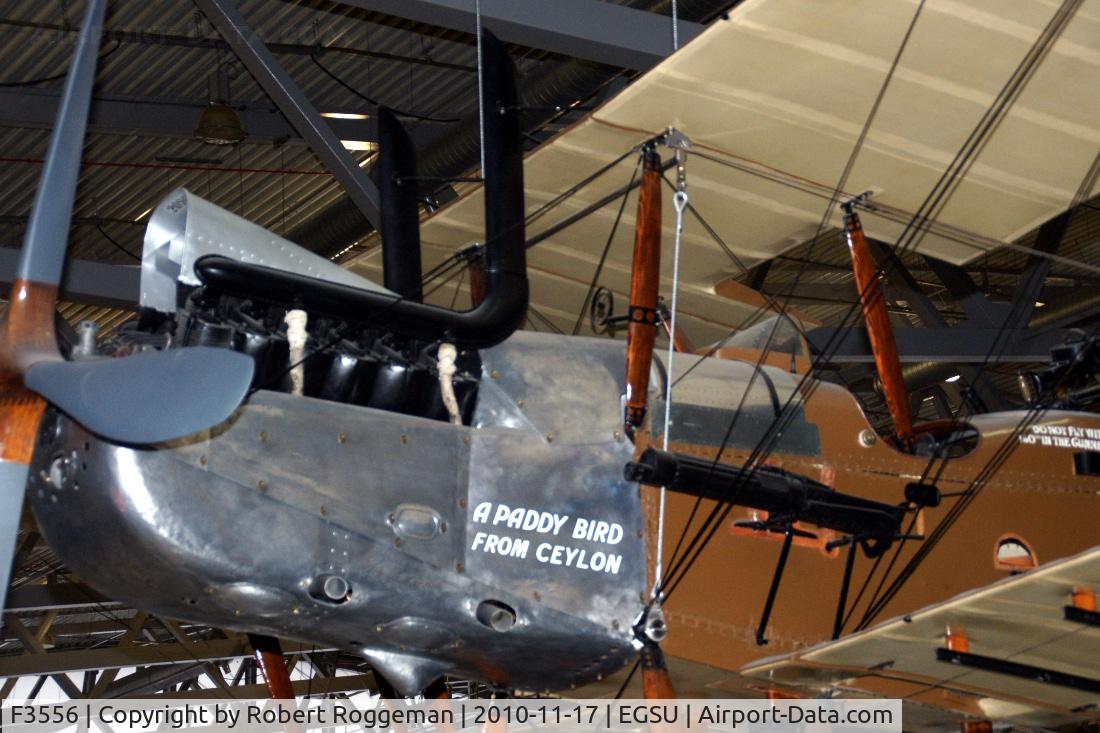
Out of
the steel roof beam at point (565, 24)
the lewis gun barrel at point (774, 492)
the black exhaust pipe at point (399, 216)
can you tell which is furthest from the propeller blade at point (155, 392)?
the steel roof beam at point (565, 24)

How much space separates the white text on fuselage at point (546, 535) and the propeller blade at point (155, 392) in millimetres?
1379

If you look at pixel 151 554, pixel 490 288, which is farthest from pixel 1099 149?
pixel 151 554

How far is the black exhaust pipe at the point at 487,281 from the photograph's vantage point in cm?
523

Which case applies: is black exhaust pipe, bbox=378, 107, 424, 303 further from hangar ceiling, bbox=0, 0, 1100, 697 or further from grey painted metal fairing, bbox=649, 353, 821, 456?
grey painted metal fairing, bbox=649, 353, 821, 456

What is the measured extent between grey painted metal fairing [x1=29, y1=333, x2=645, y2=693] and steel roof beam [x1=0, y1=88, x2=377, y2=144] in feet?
20.7

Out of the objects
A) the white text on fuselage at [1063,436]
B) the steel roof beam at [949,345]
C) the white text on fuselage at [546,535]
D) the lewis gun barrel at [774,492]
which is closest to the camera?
the white text on fuselage at [546,535]

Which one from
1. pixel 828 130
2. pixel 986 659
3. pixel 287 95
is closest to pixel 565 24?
pixel 287 95

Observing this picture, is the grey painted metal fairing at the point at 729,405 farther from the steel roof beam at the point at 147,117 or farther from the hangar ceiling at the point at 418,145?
the steel roof beam at the point at 147,117

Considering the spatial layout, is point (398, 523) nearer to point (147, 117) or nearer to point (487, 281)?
point (487, 281)

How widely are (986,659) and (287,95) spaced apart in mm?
5656

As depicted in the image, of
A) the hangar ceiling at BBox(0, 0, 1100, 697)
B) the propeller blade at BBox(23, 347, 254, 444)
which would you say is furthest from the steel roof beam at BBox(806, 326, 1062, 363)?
the propeller blade at BBox(23, 347, 254, 444)

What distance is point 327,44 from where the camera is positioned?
12.5 meters

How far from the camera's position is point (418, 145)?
42.7 feet

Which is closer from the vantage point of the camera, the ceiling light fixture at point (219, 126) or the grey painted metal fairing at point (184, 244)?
the grey painted metal fairing at point (184, 244)
